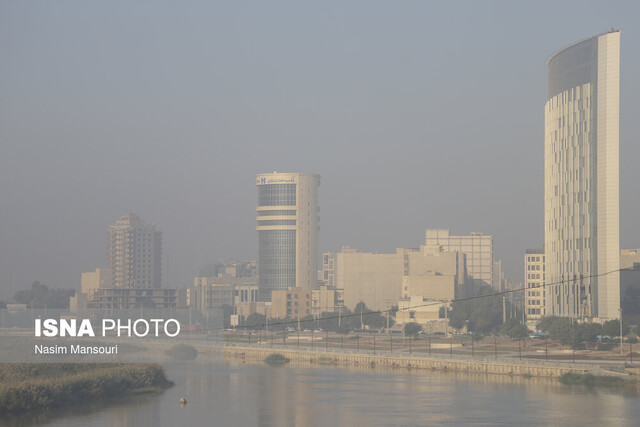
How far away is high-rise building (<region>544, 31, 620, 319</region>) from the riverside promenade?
18.8 m

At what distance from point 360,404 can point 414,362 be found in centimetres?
2706

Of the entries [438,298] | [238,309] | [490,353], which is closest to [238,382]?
[490,353]

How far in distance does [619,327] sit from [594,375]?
71.7ft

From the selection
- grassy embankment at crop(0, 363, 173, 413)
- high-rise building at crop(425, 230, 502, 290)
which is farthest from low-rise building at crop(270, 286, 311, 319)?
grassy embankment at crop(0, 363, 173, 413)

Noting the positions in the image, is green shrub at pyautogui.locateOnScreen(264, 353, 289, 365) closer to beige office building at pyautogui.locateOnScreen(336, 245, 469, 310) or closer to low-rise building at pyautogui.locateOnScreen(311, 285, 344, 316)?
beige office building at pyautogui.locateOnScreen(336, 245, 469, 310)

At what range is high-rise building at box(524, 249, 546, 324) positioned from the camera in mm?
136375

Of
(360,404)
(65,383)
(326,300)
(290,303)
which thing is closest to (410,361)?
(360,404)

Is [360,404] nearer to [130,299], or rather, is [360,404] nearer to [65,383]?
[65,383]

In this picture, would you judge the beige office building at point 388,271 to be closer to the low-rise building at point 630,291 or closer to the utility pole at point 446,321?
the utility pole at point 446,321

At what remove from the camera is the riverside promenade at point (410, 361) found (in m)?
69.2

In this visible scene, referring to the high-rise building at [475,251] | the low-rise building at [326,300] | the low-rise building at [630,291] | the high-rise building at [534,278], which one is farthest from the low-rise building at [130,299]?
the high-rise building at [475,251]

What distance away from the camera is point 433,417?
161 ft

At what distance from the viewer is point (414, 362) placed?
8075cm

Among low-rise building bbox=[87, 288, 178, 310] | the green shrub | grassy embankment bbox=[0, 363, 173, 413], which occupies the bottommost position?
the green shrub
